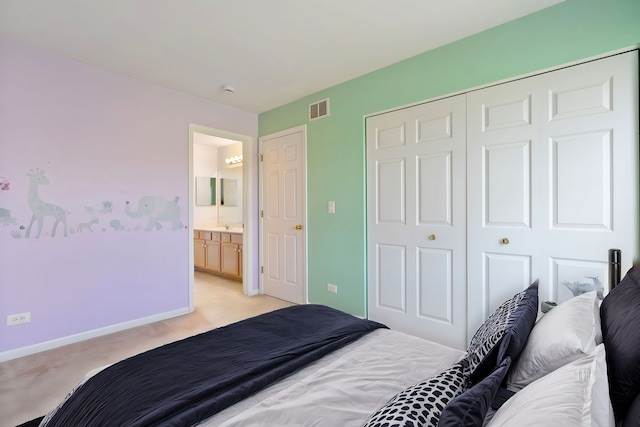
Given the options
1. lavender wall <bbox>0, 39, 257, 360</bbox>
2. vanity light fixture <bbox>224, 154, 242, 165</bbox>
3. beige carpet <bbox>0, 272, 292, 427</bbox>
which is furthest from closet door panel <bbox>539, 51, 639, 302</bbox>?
vanity light fixture <bbox>224, 154, 242, 165</bbox>

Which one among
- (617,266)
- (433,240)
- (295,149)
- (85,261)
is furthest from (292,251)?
(617,266)

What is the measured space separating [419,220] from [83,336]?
3263 millimetres

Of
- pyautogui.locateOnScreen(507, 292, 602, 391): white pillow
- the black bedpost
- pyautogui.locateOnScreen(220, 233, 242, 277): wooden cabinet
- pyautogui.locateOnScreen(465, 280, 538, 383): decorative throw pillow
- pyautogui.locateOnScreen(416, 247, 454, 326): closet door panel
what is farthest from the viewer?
pyautogui.locateOnScreen(220, 233, 242, 277): wooden cabinet

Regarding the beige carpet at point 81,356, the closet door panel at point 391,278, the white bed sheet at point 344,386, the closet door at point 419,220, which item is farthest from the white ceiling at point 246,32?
the beige carpet at point 81,356

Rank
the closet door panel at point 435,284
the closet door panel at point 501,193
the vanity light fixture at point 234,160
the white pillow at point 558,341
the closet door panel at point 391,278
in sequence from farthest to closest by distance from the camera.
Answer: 1. the vanity light fixture at point 234,160
2. the closet door panel at point 391,278
3. the closet door panel at point 435,284
4. the closet door panel at point 501,193
5. the white pillow at point 558,341

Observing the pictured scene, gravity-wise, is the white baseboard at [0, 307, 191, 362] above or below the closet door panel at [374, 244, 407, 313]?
below

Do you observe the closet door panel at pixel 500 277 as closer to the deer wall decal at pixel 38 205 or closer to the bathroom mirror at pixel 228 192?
the deer wall decal at pixel 38 205

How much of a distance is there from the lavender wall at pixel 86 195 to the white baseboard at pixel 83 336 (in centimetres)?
2

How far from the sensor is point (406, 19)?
2.22m

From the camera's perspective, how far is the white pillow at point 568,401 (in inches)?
21.8

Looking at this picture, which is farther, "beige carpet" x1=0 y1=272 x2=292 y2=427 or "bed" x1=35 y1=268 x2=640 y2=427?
"beige carpet" x1=0 y1=272 x2=292 y2=427

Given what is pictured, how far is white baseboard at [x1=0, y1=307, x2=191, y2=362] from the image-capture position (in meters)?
2.47

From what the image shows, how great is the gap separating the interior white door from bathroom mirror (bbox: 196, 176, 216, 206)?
2.45 metres

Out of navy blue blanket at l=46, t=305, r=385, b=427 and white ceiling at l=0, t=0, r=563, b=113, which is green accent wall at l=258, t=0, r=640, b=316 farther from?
navy blue blanket at l=46, t=305, r=385, b=427
